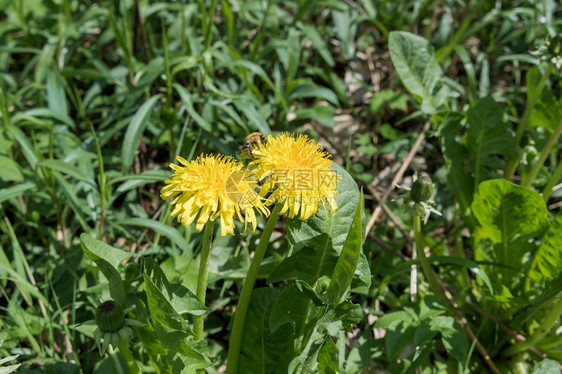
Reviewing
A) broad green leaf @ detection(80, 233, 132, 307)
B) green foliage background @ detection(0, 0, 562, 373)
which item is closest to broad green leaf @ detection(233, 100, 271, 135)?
green foliage background @ detection(0, 0, 562, 373)

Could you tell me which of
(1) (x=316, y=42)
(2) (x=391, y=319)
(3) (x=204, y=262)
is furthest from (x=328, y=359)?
(1) (x=316, y=42)

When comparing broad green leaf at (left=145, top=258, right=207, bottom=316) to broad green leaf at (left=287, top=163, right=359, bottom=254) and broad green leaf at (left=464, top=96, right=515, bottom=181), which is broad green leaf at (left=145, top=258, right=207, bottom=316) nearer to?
broad green leaf at (left=287, top=163, right=359, bottom=254)

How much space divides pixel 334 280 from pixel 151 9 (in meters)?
2.19

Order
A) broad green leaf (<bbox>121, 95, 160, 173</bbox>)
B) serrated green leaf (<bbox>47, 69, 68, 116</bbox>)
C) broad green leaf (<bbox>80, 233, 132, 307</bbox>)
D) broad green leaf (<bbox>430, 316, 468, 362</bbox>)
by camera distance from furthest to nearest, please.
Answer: serrated green leaf (<bbox>47, 69, 68, 116</bbox>), broad green leaf (<bbox>121, 95, 160, 173</bbox>), broad green leaf (<bbox>430, 316, 468, 362</bbox>), broad green leaf (<bbox>80, 233, 132, 307</bbox>)

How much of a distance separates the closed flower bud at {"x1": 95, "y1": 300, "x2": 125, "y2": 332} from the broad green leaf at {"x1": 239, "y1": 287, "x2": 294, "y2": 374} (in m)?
0.46

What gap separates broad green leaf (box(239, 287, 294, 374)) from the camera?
5.85ft

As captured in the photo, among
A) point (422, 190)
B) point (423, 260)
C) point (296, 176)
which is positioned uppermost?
point (296, 176)

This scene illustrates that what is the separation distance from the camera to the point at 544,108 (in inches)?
102

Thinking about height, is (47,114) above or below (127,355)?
above

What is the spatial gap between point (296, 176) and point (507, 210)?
105 centimetres

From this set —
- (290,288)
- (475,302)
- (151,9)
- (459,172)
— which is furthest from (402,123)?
(290,288)

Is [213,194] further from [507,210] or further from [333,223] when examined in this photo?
[507,210]

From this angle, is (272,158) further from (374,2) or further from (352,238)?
(374,2)

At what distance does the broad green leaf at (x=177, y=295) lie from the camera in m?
1.51
